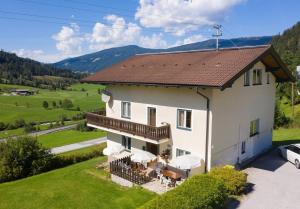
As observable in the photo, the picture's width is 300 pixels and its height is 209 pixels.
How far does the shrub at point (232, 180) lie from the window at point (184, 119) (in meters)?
3.90

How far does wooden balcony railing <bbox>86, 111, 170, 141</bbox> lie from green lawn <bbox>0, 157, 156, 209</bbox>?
3727 mm

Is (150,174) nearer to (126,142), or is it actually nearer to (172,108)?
(172,108)

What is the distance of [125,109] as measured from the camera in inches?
940

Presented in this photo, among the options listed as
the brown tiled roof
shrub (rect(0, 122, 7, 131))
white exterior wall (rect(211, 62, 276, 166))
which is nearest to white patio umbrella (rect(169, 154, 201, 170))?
white exterior wall (rect(211, 62, 276, 166))

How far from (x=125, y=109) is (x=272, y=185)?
12400 millimetres

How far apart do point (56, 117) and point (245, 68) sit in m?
122

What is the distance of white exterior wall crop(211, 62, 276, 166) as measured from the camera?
18.6 meters

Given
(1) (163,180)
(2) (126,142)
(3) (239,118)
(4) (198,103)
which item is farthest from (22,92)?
(4) (198,103)

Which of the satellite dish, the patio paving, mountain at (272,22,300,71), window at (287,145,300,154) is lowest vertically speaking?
the patio paving

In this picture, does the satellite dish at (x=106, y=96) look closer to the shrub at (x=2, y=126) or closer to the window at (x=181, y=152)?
the window at (x=181, y=152)

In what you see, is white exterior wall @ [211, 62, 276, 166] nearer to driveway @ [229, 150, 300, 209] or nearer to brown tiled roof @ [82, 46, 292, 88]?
brown tiled roof @ [82, 46, 292, 88]

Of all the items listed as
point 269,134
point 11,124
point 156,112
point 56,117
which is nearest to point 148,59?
point 156,112

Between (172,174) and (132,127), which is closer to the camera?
(172,174)

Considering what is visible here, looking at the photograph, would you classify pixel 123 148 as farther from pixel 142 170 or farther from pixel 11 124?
pixel 11 124
